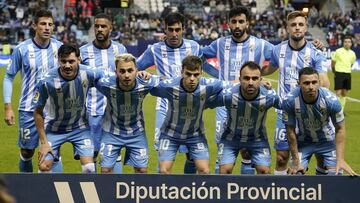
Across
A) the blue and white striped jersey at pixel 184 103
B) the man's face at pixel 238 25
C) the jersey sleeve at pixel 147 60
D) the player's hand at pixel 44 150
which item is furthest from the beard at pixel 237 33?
Result: the player's hand at pixel 44 150

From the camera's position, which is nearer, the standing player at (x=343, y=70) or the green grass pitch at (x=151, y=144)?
the green grass pitch at (x=151, y=144)

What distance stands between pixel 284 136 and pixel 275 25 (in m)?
32.3

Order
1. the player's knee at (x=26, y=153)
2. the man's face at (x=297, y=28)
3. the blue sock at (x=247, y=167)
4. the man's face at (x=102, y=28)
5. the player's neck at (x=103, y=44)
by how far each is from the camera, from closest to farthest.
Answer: the man's face at (x=297, y=28) → the man's face at (x=102, y=28) → the blue sock at (x=247, y=167) → the player's knee at (x=26, y=153) → the player's neck at (x=103, y=44)

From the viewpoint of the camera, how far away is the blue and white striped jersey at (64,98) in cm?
820

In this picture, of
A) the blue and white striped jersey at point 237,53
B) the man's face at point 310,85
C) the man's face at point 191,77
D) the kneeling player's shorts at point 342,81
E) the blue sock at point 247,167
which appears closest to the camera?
the man's face at point 310,85

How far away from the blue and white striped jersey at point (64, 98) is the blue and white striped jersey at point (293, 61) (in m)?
2.31

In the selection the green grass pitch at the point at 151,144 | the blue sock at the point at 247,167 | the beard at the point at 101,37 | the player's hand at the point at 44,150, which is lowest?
the green grass pitch at the point at 151,144

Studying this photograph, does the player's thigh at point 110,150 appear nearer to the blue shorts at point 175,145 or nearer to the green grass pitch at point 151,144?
the blue shorts at point 175,145

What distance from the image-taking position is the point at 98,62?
9.35 m

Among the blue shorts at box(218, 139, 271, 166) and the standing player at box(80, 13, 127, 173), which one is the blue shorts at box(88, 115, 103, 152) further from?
the blue shorts at box(218, 139, 271, 166)

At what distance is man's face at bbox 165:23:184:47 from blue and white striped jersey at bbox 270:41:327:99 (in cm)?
119

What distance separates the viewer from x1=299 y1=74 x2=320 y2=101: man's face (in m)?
7.71

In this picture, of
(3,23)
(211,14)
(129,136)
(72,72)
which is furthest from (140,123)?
(211,14)

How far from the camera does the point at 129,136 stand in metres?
8.33
